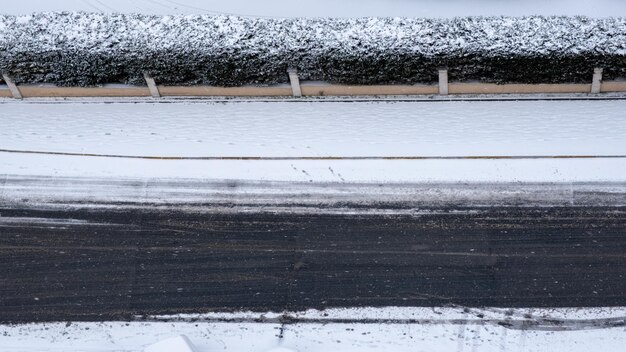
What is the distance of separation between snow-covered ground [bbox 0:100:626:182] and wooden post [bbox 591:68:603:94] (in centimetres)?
40

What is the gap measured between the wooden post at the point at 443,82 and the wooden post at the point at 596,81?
4.44 meters

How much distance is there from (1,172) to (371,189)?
11557 mm

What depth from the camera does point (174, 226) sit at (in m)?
24.8

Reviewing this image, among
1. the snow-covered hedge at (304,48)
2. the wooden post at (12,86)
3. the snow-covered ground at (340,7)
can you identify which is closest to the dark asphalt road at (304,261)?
the snow-covered hedge at (304,48)

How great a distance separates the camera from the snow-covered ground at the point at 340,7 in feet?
87.9

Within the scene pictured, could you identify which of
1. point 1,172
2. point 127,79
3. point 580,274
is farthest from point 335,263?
point 1,172

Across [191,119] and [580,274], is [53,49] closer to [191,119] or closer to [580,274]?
[191,119]

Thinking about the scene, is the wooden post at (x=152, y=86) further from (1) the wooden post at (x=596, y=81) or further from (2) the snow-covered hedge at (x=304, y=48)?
(1) the wooden post at (x=596, y=81)

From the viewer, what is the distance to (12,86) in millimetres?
27375

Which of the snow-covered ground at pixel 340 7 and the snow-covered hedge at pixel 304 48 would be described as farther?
the snow-covered ground at pixel 340 7

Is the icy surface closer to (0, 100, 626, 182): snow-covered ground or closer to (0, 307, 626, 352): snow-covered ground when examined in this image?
(0, 100, 626, 182): snow-covered ground

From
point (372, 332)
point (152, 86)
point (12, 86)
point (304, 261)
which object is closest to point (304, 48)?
point (152, 86)

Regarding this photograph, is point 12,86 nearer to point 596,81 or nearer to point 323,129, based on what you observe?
point 323,129

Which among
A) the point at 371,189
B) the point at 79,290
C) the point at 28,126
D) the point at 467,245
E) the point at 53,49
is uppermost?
the point at 53,49
